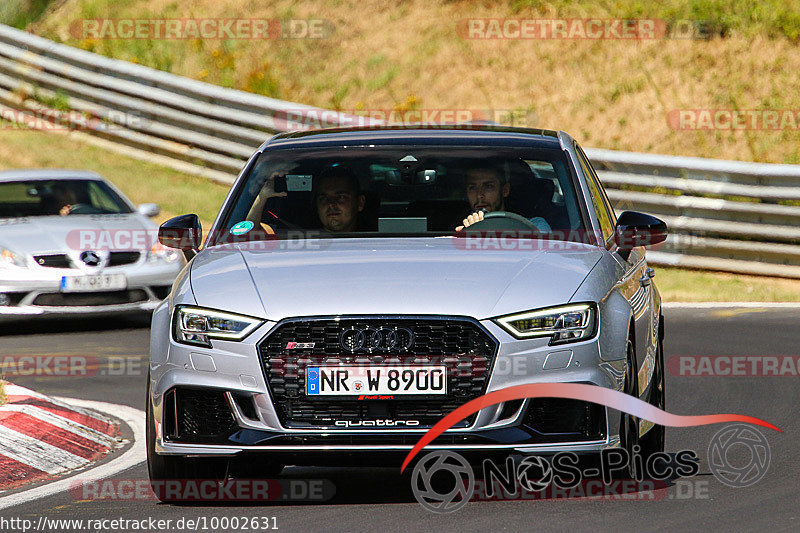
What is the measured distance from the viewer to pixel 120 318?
1533cm

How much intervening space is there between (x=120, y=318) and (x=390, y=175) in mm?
7731

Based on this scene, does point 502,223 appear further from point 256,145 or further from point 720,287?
point 256,145

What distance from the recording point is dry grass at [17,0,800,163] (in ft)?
67.7

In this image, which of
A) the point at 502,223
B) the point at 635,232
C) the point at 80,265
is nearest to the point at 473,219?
the point at 502,223

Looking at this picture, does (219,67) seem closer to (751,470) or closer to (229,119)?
(229,119)

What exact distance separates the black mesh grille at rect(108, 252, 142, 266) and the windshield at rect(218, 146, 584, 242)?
644 cm

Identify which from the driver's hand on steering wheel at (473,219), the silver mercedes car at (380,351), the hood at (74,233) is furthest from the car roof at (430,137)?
the hood at (74,233)

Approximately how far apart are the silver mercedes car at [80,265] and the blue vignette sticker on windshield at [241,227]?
6558 millimetres

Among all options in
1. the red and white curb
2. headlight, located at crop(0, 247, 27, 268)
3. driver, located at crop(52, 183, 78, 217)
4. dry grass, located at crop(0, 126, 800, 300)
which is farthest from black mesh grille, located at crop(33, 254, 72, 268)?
dry grass, located at crop(0, 126, 800, 300)

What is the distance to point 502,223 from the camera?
24.6 ft

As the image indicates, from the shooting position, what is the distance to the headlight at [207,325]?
6355 millimetres

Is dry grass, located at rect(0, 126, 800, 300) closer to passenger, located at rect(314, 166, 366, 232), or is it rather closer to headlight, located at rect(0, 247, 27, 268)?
headlight, located at rect(0, 247, 27, 268)

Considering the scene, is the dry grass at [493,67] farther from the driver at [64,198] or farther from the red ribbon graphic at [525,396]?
the red ribbon graphic at [525,396]

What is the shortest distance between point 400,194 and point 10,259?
7.00 meters
